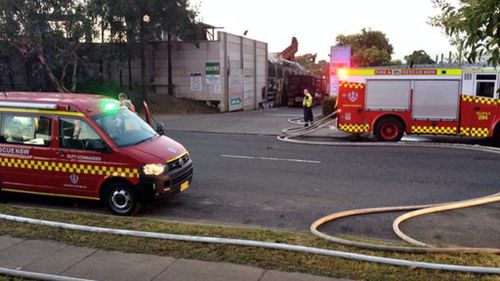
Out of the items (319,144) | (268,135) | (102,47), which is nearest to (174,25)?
(102,47)

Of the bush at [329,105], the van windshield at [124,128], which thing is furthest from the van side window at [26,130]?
the bush at [329,105]

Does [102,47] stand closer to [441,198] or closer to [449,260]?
[441,198]

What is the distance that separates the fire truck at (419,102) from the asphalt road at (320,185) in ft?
6.53

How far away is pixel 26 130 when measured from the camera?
26.1ft

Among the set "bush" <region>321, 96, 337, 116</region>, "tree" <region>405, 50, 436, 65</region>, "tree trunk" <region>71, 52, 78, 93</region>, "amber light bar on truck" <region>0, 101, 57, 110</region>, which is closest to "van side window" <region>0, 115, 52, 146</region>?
"amber light bar on truck" <region>0, 101, 57, 110</region>

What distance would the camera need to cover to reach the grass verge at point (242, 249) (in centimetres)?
473

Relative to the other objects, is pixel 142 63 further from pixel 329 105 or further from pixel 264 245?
pixel 264 245

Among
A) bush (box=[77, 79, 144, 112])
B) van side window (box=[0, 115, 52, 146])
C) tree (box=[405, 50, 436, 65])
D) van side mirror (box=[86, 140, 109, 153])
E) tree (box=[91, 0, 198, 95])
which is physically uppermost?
tree (box=[91, 0, 198, 95])

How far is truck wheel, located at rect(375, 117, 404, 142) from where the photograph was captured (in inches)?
629

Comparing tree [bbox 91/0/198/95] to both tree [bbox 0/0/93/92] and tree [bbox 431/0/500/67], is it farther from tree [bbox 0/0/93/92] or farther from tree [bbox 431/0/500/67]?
tree [bbox 431/0/500/67]

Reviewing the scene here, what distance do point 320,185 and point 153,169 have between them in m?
3.68

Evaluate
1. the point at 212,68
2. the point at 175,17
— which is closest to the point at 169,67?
the point at 212,68

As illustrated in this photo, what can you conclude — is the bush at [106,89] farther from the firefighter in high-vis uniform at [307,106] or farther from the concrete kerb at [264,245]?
the concrete kerb at [264,245]

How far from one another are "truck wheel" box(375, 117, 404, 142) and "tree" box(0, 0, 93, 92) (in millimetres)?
16840
